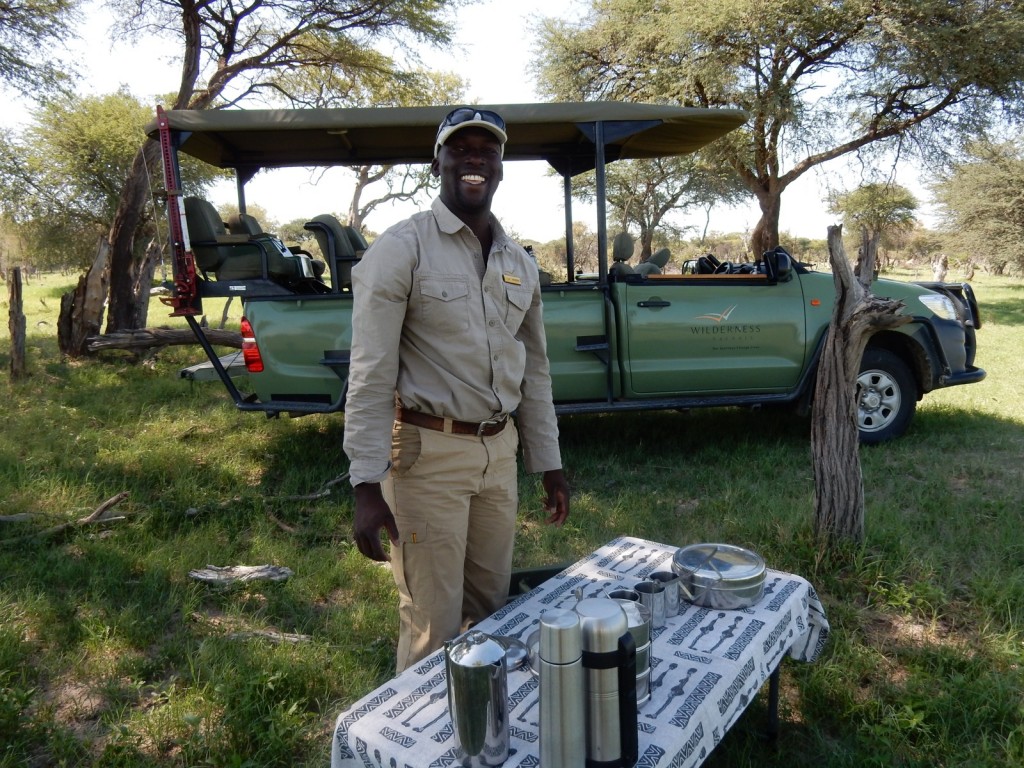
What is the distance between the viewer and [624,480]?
16.5ft

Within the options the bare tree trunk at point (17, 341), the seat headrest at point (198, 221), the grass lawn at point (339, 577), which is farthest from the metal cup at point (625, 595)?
the bare tree trunk at point (17, 341)

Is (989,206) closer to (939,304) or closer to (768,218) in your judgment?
(768,218)

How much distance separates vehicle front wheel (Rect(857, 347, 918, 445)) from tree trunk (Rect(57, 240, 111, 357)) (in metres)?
9.11

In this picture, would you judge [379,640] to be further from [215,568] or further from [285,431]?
[285,431]

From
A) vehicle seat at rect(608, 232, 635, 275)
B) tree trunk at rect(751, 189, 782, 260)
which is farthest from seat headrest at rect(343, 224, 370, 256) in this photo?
tree trunk at rect(751, 189, 782, 260)

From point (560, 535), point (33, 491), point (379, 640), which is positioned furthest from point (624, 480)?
point (33, 491)

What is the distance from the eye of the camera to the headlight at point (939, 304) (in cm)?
562

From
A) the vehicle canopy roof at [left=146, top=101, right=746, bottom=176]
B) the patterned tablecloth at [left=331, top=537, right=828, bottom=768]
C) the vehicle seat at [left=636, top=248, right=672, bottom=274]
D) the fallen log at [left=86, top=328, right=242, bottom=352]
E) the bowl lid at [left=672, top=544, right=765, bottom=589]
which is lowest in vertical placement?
the patterned tablecloth at [left=331, top=537, right=828, bottom=768]

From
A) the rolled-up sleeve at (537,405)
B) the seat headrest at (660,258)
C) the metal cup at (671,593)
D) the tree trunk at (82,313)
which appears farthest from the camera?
the tree trunk at (82,313)

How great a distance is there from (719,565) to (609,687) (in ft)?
3.27

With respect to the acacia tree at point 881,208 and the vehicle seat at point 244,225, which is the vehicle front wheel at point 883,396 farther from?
the acacia tree at point 881,208

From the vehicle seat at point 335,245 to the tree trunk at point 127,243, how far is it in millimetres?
5496

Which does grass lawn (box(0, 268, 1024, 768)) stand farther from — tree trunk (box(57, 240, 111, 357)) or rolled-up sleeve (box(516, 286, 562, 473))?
tree trunk (box(57, 240, 111, 357))

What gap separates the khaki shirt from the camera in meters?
2.08
